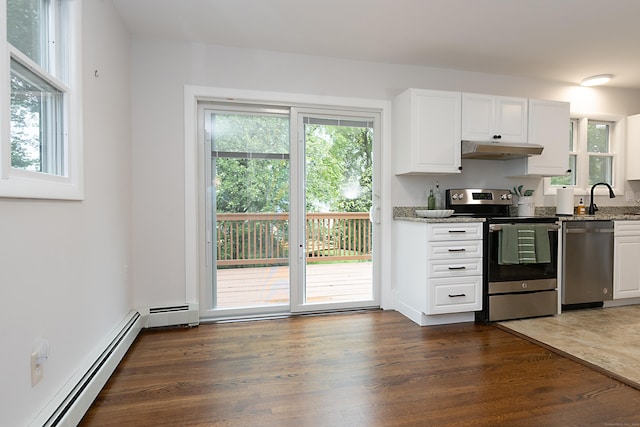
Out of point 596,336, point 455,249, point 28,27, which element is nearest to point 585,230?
point 596,336

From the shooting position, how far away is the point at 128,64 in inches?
114

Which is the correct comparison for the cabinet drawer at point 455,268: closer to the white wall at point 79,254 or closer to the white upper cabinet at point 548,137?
the white upper cabinet at point 548,137

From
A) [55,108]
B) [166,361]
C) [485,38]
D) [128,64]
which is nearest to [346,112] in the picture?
[485,38]

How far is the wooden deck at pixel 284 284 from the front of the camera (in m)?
3.30

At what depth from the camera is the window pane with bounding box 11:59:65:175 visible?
4.62 ft

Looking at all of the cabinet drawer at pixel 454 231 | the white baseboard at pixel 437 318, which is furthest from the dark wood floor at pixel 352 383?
the cabinet drawer at pixel 454 231

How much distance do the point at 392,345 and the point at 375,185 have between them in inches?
61.9

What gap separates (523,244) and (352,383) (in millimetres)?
2068

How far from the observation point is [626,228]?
11.7 ft

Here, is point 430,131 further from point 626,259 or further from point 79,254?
point 79,254

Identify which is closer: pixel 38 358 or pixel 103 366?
pixel 38 358

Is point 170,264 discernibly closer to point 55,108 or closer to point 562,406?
point 55,108

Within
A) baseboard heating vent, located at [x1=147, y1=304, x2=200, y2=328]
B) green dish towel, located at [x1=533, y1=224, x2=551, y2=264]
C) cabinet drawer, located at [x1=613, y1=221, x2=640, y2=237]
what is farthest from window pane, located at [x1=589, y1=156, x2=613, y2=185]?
baseboard heating vent, located at [x1=147, y1=304, x2=200, y2=328]

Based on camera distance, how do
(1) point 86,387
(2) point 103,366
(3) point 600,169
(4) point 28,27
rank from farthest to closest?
(3) point 600,169
(2) point 103,366
(1) point 86,387
(4) point 28,27
